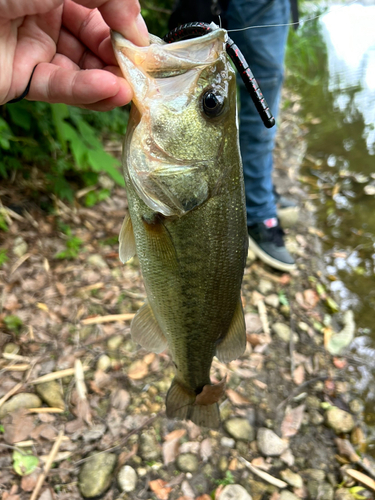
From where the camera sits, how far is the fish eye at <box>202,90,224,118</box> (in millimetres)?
1277

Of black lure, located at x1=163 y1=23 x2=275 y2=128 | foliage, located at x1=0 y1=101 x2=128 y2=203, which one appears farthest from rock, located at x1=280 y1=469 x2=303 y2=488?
foliage, located at x1=0 y1=101 x2=128 y2=203

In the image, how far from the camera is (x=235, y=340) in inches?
63.4

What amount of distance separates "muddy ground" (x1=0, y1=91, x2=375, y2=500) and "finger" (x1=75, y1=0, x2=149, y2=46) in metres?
2.00

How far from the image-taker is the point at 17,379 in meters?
2.29

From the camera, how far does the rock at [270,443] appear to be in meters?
2.30

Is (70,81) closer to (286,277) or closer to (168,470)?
(168,470)

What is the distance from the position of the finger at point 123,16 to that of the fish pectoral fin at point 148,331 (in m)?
1.13

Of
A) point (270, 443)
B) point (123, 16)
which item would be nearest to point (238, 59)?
point (123, 16)

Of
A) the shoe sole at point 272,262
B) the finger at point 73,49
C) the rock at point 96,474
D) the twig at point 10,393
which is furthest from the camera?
the shoe sole at point 272,262

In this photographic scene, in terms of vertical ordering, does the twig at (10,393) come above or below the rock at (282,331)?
above

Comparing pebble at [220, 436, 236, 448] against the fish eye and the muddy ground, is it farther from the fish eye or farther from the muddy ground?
the fish eye

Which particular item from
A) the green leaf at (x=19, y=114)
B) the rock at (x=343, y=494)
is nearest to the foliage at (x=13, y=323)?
the green leaf at (x=19, y=114)

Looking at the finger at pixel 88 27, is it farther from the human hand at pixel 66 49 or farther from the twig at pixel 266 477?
the twig at pixel 266 477

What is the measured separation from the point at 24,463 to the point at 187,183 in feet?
5.98
